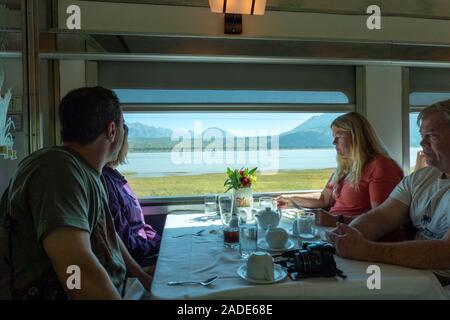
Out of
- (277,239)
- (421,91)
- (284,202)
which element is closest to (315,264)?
(277,239)

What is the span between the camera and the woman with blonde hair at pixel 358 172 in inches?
77.7

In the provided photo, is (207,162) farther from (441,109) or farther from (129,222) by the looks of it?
(441,109)

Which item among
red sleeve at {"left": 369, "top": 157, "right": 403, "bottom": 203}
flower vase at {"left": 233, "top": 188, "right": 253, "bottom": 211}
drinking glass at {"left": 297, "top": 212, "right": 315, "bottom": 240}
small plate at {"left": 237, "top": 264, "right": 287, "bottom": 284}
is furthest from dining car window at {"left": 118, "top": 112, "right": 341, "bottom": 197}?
small plate at {"left": 237, "top": 264, "right": 287, "bottom": 284}

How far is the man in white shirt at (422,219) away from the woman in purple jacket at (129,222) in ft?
3.50

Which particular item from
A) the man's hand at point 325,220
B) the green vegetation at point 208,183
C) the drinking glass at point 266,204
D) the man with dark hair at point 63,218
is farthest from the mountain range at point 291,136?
the man with dark hair at point 63,218

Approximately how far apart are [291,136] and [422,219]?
→ 165 centimetres

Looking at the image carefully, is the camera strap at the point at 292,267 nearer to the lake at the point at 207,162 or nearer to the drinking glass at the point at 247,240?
the drinking glass at the point at 247,240

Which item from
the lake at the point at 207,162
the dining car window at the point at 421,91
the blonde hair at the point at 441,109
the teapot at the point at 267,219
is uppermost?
the dining car window at the point at 421,91

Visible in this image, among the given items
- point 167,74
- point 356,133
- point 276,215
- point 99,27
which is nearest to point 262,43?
point 167,74

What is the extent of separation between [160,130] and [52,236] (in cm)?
204

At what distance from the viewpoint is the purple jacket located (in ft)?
6.23

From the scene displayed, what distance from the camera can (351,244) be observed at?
132 centimetres

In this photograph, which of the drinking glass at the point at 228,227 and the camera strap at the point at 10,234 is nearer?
the camera strap at the point at 10,234

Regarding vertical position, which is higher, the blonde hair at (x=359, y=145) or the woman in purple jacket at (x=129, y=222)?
the blonde hair at (x=359, y=145)
